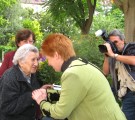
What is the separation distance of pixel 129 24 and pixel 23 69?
500cm

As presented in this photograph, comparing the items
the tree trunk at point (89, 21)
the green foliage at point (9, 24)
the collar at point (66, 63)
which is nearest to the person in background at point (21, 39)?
the collar at point (66, 63)

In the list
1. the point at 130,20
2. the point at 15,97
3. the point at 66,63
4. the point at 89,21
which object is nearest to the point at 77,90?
the point at 66,63

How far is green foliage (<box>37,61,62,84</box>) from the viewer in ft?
14.8

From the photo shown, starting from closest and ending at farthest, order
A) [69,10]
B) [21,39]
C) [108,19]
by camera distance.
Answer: [21,39], [69,10], [108,19]

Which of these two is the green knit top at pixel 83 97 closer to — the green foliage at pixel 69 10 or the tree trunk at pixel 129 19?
the tree trunk at pixel 129 19

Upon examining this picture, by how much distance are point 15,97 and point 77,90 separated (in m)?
1.09

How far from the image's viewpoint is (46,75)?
4.71 m

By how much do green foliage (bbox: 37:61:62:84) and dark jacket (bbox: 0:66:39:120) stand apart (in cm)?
54

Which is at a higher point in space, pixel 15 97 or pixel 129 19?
pixel 129 19

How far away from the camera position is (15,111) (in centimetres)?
364

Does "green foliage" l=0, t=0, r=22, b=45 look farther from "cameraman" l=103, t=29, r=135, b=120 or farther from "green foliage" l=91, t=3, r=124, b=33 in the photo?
"cameraman" l=103, t=29, r=135, b=120

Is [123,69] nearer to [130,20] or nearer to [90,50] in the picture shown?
[90,50]

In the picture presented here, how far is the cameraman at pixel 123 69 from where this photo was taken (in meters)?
3.97

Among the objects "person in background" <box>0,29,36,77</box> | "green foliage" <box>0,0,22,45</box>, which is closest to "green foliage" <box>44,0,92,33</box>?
"person in background" <box>0,29,36,77</box>
